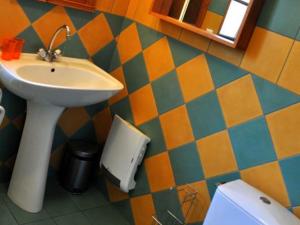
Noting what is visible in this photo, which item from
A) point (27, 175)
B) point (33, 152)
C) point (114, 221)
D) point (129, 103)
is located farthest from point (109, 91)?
point (114, 221)

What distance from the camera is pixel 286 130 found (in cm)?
154

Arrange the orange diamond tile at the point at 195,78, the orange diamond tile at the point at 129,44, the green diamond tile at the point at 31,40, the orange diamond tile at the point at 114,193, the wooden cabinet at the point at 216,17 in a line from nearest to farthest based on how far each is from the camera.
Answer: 1. the wooden cabinet at the point at 216,17
2. the orange diamond tile at the point at 195,78
3. the green diamond tile at the point at 31,40
4. the orange diamond tile at the point at 129,44
5. the orange diamond tile at the point at 114,193

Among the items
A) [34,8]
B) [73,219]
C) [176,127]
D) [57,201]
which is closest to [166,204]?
[176,127]

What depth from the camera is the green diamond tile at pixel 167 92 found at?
1985 mm

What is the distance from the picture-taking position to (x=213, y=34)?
1.74 metres

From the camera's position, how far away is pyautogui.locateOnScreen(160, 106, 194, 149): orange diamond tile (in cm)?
193

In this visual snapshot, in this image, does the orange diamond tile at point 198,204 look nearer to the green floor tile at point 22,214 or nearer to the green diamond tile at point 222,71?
the green diamond tile at point 222,71

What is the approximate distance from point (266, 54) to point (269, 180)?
1.89 ft

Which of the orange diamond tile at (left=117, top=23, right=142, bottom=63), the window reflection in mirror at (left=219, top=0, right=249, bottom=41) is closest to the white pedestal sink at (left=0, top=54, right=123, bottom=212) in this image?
the orange diamond tile at (left=117, top=23, right=142, bottom=63)

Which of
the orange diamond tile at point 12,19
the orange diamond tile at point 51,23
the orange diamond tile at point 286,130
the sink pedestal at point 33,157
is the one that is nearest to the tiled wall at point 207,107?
the orange diamond tile at point 286,130

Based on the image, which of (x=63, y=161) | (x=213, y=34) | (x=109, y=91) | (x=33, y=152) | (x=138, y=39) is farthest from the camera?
(x=63, y=161)

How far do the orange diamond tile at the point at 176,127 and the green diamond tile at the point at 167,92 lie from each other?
0.12 ft

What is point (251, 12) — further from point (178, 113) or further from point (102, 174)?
point (102, 174)

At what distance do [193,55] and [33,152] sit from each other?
1.06 meters
